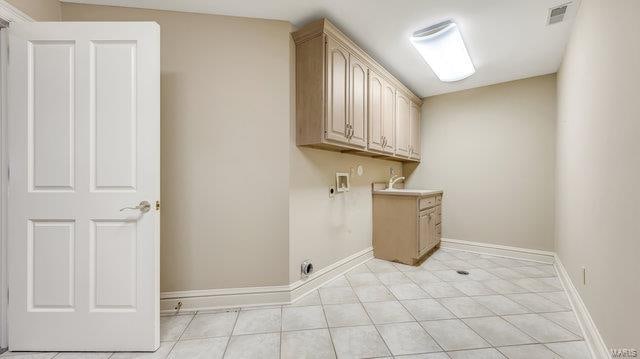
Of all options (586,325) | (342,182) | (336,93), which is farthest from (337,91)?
(586,325)

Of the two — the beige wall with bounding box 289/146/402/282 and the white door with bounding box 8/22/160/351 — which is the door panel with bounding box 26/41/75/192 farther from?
the beige wall with bounding box 289/146/402/282

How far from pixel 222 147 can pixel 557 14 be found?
2954mm

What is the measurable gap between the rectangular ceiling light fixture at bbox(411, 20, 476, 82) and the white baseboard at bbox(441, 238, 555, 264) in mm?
2357

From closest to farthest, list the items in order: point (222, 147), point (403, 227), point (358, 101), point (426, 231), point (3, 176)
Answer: point (3, 176)
point (222, 147)
point (358, 101)
point (403, 227)
point (426, 231)

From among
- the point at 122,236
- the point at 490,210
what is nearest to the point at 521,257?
the point at 490,210

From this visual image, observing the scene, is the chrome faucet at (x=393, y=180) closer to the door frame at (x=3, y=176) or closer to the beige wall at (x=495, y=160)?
the beige wall at (x=495, y=160)

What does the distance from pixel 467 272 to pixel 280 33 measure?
3.16 metres

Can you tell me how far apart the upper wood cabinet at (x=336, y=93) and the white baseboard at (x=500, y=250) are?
2.05 m

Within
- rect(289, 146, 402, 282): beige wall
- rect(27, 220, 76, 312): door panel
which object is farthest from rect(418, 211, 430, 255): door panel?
rect(27, 220, 76, 312): door panel

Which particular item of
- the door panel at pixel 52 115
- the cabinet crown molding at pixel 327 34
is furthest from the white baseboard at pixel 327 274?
the cabinet crown molding at pixel 327 34

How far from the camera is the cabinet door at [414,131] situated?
3683 mm

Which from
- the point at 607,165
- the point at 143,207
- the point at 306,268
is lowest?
the point at 306,268

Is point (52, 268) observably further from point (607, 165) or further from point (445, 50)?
point (445, 50)

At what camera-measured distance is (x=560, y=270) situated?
8.61 feet
